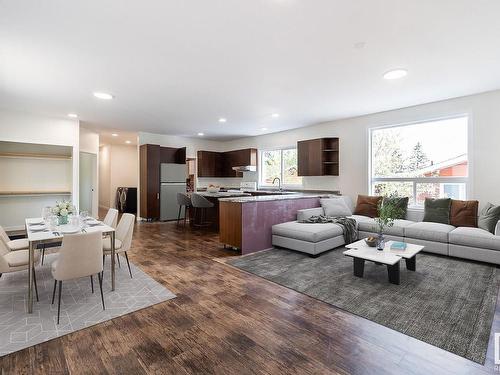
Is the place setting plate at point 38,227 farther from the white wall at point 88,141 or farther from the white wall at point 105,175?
the white wall at point 105,175

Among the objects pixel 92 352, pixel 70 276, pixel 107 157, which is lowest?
pixel 92 352

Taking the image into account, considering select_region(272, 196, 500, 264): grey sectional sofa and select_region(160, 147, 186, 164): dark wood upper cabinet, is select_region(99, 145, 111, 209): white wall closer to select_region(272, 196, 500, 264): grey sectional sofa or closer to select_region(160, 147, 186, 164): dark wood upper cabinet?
select_region(160, 147, 186, 164): dark wood upper cabinet

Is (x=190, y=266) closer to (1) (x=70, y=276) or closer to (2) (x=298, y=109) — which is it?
(1) (x=70, y=276)

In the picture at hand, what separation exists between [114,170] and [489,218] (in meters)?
11.2

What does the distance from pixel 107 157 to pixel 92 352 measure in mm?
10036

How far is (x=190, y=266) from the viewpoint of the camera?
3627mm

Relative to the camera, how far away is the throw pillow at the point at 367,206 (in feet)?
17.1

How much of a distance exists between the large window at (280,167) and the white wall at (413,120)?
29 centimetres

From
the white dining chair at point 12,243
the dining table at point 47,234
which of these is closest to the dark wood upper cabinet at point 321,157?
the dining table at point 47,234

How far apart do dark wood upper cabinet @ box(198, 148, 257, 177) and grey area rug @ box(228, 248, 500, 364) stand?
434 cm

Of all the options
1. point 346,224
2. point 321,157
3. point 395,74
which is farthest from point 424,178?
point 395,74

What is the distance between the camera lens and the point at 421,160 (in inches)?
197

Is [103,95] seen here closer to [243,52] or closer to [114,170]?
[243,52]

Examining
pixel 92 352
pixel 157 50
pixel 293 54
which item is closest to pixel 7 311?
pixel 92 352
